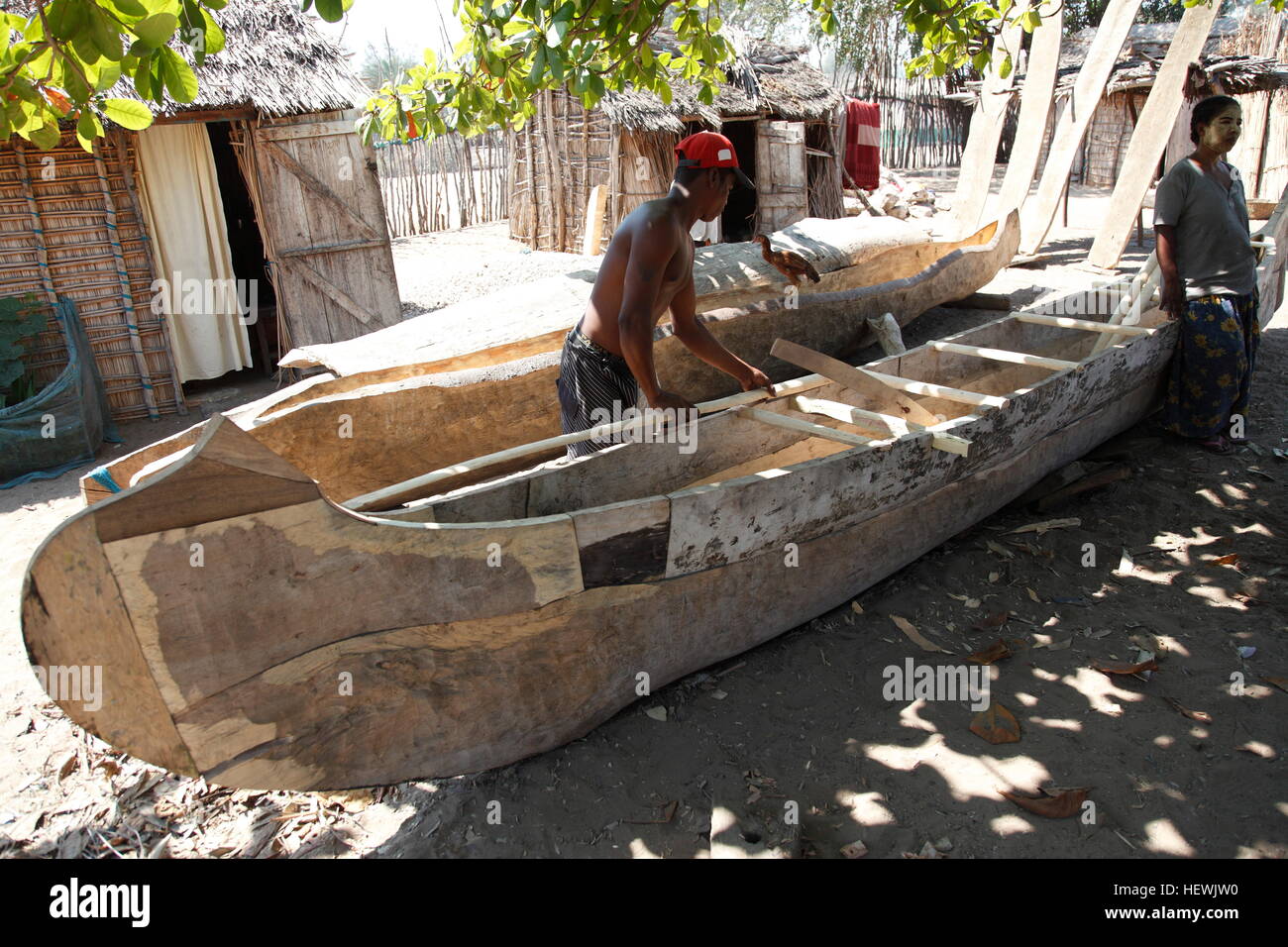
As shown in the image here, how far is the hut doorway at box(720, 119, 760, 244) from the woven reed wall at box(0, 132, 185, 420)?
878cm

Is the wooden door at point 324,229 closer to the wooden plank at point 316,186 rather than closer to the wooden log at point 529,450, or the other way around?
the wooden plank at point 316,186

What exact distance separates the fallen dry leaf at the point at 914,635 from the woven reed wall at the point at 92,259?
6.30 metres

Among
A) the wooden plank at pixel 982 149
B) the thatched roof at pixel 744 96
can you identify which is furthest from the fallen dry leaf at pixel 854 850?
the thatched roof at pixel 744 96

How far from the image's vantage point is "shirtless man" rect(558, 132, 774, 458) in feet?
10.2

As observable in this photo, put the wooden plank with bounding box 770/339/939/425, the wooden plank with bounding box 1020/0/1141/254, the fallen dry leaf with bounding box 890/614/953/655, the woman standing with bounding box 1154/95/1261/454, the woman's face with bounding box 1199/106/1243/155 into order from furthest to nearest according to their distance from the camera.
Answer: the wooden plank with bounding box 1020/0/1141/254 → the woman standing with bounding box 1154/95/1261/454 → the woman's face with bounding box 1199/106/1243/155 → the wooden plank with bounding box 770/339/939/425 → the fallen dry leaf with bounding box 890/614/953/655

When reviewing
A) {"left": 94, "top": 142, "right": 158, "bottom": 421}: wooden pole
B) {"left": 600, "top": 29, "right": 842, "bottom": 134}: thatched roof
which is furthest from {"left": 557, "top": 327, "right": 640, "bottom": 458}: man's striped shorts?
{"left": 600, "top": 29, "right": 842, "bottom": 134}: thatched roof

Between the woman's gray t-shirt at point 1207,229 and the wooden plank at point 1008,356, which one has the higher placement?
the woman's gray t-shirt at point 1207,229

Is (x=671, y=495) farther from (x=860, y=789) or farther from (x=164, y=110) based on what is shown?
(x=164, y=110)

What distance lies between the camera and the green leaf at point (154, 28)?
1945 millimetres

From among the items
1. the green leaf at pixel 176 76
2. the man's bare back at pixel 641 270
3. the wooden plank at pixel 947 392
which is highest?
the green leaf at pixel 176 76

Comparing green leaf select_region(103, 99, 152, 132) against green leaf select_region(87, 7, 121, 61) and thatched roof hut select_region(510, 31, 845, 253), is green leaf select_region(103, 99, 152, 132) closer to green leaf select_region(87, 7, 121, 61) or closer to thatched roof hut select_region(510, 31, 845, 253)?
green leaf select_region(87, 7, 121, 61)

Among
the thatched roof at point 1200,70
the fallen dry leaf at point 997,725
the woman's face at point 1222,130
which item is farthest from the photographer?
the thatched roof at point 1200,70

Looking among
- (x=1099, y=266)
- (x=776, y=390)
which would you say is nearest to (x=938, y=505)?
(x=776, y=390)

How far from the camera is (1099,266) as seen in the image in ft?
25.7
